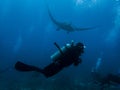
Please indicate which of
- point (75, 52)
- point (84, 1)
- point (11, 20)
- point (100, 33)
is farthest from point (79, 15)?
point (75, 52)

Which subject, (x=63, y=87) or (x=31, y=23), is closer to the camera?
(x=63, y=87)

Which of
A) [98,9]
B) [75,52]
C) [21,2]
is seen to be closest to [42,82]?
[75,52]

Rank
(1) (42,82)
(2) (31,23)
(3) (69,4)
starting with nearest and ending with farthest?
(1) (42,82) < (3) (69,4) < (2) (31,23)

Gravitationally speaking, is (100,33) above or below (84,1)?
above

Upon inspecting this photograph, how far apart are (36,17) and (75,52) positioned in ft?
215

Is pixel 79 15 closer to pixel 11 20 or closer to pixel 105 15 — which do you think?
pixel 105 15

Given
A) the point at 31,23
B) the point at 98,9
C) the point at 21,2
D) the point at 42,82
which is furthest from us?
the point at 31,23

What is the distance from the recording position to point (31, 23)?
6931cm

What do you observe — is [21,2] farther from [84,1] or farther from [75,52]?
[75,52]

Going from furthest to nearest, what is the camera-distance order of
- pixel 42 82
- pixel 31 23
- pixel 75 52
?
pixel 31 23, pixel 42 82, pixel 75 52

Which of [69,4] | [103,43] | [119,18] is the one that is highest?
[69,4]

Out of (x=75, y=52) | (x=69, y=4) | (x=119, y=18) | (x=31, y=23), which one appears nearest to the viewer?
(x=75, y=52)

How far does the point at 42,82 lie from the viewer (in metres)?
16.5

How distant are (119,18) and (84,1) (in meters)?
7.47
